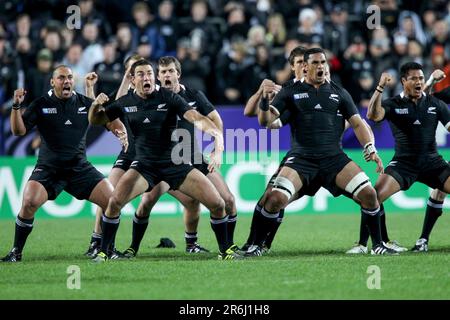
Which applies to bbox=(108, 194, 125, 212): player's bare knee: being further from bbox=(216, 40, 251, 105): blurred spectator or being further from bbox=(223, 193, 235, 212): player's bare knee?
bbox=(216, 40, 251, 105): blurred spectator

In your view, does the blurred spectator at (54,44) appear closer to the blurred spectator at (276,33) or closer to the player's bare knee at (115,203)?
the blurred spectator at (276,33)

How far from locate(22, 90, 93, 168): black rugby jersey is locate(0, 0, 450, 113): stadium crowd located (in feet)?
20.7

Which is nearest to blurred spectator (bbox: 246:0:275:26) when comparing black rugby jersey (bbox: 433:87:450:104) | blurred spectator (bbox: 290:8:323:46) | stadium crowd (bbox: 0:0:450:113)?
stadium crowd (bbox: 0:0:450:113)

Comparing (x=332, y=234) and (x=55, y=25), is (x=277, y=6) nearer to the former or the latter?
(x=55, y=25)

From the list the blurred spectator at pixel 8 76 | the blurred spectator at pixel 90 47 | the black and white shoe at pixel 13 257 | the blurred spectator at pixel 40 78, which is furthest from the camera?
the blurred spectator at pixel 90 47

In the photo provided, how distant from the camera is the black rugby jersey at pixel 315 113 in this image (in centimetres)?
1253

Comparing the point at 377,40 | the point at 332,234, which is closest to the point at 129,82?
the point at 332,234

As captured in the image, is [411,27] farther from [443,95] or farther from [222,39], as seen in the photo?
[443,95]

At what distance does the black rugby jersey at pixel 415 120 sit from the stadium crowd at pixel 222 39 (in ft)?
22.3

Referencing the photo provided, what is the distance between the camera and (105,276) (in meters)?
11.0

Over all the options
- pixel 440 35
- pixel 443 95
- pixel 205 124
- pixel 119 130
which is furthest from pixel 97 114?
pixel 440 35

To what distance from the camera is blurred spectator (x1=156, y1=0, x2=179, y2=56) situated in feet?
71.5

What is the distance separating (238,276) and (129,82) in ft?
11.5

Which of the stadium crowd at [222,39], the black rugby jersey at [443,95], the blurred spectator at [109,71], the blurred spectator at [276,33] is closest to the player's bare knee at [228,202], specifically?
the black rugby jersey at [443,95]
